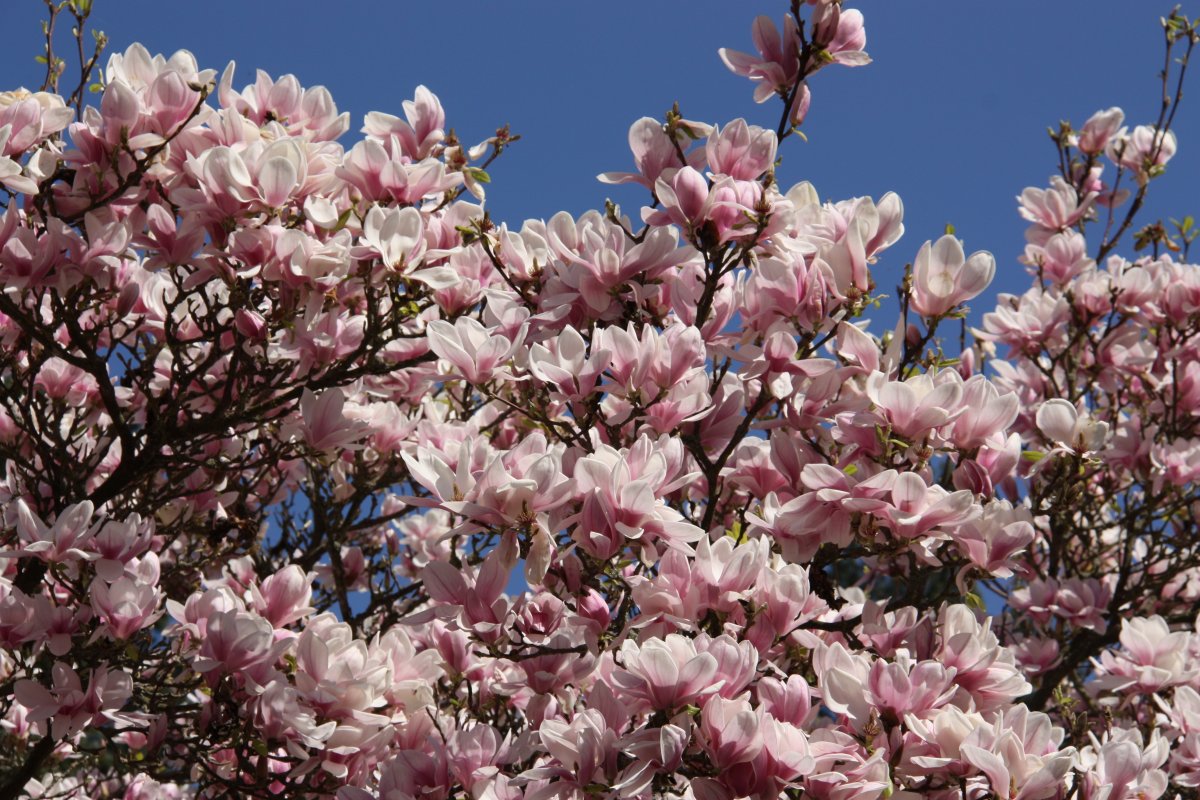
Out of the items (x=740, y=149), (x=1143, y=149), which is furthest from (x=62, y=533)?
(x=1143, y=149)

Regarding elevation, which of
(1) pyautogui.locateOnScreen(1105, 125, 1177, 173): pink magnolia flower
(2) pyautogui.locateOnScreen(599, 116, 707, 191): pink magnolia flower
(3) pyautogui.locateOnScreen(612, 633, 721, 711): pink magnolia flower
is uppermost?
(1) pyautogui.locateOnScreen(1105, 125, 1177, 173): pink magnolia flower

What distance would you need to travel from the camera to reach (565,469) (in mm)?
2658

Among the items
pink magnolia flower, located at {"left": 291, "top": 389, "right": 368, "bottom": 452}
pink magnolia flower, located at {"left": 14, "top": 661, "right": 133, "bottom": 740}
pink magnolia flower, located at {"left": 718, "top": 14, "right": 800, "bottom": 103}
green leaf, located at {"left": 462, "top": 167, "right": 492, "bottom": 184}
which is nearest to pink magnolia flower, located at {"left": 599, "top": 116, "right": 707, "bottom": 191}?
pink magnolia flower, located at {"left": 718, "top": 14, "right": 800, "bottom": 103}

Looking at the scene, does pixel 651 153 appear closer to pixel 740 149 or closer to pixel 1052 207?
pixel 740 149

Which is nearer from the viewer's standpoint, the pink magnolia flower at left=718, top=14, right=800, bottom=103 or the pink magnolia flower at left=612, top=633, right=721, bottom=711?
the pink magnolia flower at left=612, top=633, right=721, bottom=711

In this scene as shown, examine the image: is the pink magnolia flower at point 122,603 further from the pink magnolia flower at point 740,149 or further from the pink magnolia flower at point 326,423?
the pink magnolia flower at point 740,149

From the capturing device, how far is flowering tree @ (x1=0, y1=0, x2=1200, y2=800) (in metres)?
2.35

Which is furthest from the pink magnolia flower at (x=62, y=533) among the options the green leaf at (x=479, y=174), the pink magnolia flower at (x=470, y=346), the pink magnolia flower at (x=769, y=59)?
the pink magnolia flower at (x=769, y=59)

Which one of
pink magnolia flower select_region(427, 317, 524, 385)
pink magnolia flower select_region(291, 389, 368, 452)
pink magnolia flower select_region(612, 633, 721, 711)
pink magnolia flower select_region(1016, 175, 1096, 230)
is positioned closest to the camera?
pink magnolia flower select_region(612, 633, 721, 711)

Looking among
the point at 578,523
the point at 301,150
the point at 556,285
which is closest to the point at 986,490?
the point at 578,523

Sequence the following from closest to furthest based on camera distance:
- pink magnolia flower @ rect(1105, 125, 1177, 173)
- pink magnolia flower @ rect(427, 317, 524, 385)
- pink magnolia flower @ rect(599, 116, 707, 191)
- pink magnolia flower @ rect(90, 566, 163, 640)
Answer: pink magnolia flower @ rect(427, 317, 524, 385) < pink magnolia flower @ rect(90, 566, 163, 640) < pink magnolia flower @ rect(599, 116, 707, 191) < pink magnolia flower @ rect(1105, 125, 1177, 173)

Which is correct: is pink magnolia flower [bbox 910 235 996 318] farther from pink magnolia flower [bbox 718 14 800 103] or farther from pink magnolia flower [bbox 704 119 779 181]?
pink magnolia flower [bbox 718 14 800 103]

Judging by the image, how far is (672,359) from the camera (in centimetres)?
264

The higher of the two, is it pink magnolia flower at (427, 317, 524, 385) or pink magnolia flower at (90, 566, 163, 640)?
pink magnolia flower at (427, 317, 524, 385)
